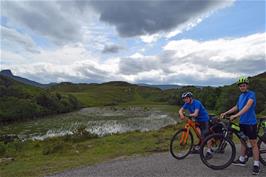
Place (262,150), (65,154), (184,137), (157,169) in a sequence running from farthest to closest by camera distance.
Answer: (65,154) < (184,137) < (157,169) < (262,150)

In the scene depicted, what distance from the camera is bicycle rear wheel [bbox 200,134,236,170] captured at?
9477 millimetres

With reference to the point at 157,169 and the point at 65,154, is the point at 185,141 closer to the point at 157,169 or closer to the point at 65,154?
the point at 157,169

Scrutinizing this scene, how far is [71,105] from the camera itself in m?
110

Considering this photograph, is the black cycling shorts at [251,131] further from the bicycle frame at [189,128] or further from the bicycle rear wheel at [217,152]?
the bicycle frame at [189,128]

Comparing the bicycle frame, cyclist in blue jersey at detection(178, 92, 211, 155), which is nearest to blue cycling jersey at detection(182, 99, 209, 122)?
cyclist in blue jersey at detection(178, 92, 211, 155)

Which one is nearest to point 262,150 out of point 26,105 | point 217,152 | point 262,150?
point 262,150

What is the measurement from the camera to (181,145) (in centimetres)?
1116

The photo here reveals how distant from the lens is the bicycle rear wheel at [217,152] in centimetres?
948

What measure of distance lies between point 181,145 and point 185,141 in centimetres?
19

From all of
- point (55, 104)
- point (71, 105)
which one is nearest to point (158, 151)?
point (55, 104)

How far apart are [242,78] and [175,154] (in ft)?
12.1

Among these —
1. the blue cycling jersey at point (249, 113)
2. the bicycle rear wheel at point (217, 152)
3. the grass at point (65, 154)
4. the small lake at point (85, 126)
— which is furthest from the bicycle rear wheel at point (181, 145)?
the small lake at point (85, 126)

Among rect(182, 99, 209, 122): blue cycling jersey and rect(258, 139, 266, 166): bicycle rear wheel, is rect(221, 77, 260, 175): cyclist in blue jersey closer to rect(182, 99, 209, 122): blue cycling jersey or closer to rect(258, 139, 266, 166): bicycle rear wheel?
rect(258, 139, 266, 166): bicycle rear wheel

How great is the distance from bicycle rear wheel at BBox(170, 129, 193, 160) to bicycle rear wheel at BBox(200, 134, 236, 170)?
122cm
